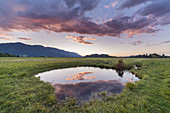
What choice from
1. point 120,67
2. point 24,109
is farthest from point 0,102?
point 120,67

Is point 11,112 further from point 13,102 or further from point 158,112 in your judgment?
point 158,112

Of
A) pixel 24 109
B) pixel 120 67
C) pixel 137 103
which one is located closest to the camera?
pixel 24 109

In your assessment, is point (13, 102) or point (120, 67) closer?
point (13, 102)

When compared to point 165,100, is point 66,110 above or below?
below

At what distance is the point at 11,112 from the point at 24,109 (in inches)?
32.1

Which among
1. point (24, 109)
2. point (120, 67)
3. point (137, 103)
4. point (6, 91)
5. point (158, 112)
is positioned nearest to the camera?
point (158, 112)

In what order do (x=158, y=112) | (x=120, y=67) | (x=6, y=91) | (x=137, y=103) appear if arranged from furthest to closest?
(x=120, y=67)
(x=6, y=91)
(x=137, y=103)
(x=158, y=112)

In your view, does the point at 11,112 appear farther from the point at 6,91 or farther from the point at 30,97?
the point at 6,91

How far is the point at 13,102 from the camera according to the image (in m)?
A: 6.36

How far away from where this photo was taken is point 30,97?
7398mm

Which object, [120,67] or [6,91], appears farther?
[120,67]

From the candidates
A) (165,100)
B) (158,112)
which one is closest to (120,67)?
(165,100)

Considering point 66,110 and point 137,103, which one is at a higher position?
point 137,103

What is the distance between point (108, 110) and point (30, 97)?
8.07m
